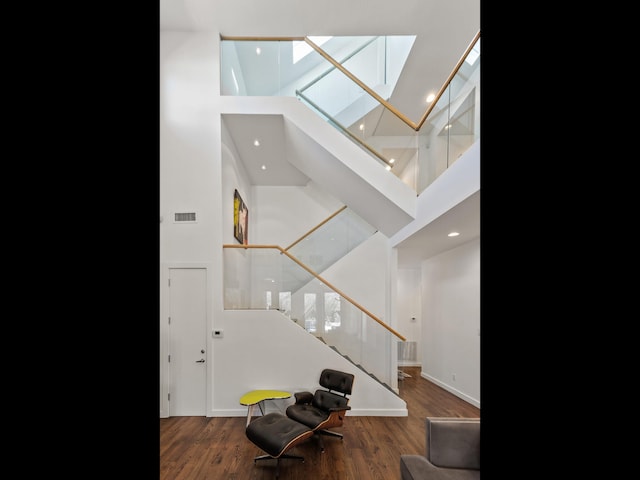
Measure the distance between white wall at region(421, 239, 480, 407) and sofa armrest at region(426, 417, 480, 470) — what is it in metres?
2.98

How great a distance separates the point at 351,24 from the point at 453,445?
565 cm

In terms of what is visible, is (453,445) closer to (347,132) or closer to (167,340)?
(167,340)

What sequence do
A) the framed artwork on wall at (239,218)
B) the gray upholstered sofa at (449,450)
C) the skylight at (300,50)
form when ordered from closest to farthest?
1. the gray upholstered sofa at (449,450)
2. the skylight at (300,50)
3. the framed artwork on wall at (239,218)

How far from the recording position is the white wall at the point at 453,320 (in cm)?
533

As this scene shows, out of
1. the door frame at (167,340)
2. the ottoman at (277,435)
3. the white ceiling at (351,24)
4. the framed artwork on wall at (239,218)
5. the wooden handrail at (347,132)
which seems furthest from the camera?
the framed artwork on wall at (239,218)

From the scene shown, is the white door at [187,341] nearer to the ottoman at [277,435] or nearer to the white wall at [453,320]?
the ottoman at [277,435]

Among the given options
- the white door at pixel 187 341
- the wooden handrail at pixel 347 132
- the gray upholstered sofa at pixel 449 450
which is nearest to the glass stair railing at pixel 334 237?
the wooden handrail at pixel 347 132

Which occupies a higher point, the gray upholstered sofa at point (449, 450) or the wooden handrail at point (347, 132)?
the wooden handrail at point (347, 132)

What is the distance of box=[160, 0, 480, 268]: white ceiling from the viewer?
4.62 m

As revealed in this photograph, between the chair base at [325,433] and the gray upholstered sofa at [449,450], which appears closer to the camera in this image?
the gray upholstered sofa at [449,450]

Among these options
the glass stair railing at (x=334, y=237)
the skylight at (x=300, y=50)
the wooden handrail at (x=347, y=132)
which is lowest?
the glass stair railing at (x=334, y=237)

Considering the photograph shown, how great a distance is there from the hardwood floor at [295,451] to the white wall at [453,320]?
0.92m

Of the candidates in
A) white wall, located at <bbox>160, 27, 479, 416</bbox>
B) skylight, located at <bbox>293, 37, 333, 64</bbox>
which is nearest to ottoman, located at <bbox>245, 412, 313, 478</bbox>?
white wall, located at <bbox>160, 27, 479, 416</bbox>
